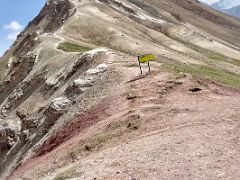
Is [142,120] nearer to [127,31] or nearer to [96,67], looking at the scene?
[96,67]

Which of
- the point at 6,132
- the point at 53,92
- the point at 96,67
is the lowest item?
the point at 6,132

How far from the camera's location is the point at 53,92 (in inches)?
1763

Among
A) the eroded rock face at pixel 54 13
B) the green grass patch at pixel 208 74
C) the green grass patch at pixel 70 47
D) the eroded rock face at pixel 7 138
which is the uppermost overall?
the eroded rock face at pixel 54 13

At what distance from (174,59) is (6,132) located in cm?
2958

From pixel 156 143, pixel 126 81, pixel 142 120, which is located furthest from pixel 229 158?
pixel 126 81

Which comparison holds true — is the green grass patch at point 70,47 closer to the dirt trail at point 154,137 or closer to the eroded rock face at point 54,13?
the eroded rock face at point 54,13

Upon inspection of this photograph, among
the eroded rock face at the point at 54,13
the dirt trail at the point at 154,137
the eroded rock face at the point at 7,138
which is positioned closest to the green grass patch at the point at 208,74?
the dirt trail at the point at 154,137

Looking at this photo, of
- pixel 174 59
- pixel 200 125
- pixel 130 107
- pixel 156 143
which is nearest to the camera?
pixel 156 143

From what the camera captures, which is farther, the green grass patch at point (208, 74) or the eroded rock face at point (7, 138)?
the eroded rock face at point (7, 138)

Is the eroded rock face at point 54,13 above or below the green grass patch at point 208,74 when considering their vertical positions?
above

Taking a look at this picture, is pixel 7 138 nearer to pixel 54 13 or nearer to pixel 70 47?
pixel 70 47

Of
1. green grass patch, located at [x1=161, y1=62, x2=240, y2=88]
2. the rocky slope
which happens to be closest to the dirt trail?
the rocky slope

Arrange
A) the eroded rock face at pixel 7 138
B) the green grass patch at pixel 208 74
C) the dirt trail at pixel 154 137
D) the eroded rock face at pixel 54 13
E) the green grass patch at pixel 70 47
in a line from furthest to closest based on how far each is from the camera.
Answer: the eroded rock face at pixel 54 13 → the green grass patch at pixel 70 47 → the eroded rock face at pixel 7 138 → the green grass patch at pixel 208 74 → the dirt trail at pixel 154 137

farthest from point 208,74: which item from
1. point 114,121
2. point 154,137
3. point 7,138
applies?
point 154,137
